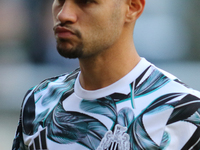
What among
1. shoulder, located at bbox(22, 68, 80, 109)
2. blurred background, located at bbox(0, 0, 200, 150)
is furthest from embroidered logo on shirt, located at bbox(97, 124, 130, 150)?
blurred background, located at bbox(0, 0, 200, 150)

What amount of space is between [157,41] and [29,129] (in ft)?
15.9

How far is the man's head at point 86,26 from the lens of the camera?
5.32 ft

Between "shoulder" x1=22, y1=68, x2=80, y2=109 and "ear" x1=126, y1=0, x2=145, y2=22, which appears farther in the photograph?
"shoulder" x1=22, y1=68, x2=80, y2=109

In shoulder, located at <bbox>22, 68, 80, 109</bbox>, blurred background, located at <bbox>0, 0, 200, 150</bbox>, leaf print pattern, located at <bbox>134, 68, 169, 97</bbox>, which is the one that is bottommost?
leaf print pattern, located at <bbox>134, 68, 169, 97</bbox>

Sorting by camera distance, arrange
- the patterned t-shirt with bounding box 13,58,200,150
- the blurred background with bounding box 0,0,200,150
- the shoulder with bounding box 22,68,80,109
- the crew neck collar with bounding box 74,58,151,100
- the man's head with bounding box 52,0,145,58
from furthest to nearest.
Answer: the blurred background with bounding box 0,0,200,150 < the shoulder with bounding box 22,68,80,109 < the crew neck collar with bounding box 74,58,151,100 < the man's head with bounding box 52,0,145,58 < the patterned t-shirt with bounding box 13,58,200,150

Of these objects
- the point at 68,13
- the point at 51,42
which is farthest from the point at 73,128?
the point at 51,42

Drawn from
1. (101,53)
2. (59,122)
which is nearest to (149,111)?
(101,53)

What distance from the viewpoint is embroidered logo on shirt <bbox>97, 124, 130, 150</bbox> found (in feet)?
5.08

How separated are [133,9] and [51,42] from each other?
14.3 ft

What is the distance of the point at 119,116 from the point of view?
1654 millimetres

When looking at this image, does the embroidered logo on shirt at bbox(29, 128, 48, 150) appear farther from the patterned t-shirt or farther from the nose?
the nose

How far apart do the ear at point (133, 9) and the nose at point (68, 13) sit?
28 centimetres

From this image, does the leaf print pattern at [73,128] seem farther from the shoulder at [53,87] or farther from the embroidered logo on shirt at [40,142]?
the shoulder at [53,87]

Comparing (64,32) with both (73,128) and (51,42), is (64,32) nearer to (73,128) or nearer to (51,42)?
(73,128)
